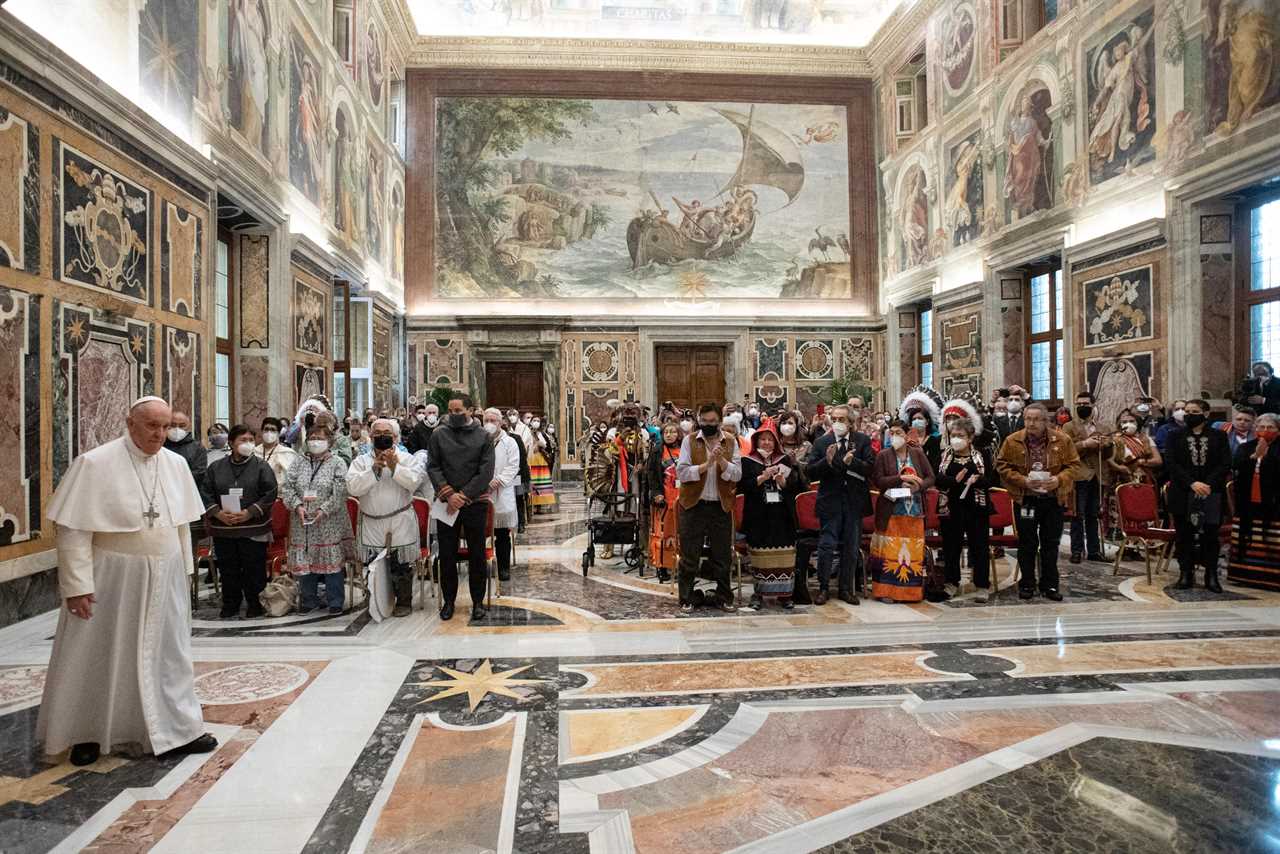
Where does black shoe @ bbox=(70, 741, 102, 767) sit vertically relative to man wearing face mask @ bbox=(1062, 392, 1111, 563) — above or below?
below

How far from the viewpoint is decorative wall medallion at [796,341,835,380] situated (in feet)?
65.5

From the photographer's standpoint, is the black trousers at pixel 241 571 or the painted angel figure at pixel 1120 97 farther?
the painted angel figure at pixel 1120 97

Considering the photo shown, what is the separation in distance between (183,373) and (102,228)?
6.15 feet

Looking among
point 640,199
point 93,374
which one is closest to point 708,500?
point 93,374

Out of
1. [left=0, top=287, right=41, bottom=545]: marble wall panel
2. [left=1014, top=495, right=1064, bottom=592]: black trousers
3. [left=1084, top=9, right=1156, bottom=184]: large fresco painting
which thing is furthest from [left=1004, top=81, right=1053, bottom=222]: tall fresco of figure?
[left=0, top=287, right=41, bottom=545]: marble wall panel

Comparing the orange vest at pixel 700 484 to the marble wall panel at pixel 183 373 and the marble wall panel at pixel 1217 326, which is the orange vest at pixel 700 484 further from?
the marble wall panel at pixel 1217 326

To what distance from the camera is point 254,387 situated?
10.0 meters

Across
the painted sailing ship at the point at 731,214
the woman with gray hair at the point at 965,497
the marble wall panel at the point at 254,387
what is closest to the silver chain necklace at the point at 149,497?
the woman with gray hair at the point at 965,497

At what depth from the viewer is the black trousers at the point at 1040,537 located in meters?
6.27

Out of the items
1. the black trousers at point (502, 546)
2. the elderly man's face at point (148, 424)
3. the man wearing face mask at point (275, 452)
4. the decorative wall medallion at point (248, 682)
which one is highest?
the elderly man's face at point (148, 424)

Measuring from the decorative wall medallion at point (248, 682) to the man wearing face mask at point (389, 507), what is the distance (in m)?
1.45

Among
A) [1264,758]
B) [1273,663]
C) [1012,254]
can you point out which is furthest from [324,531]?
[1012,254]

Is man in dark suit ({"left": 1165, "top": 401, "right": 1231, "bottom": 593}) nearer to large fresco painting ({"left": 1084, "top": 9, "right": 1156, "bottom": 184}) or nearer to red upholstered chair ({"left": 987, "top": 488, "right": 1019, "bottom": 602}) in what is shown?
red upholstered chair ({"left": 987, "top": 488, "right": 1019, "bottom": 602})

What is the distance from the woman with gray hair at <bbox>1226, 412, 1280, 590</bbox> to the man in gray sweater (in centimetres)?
709
